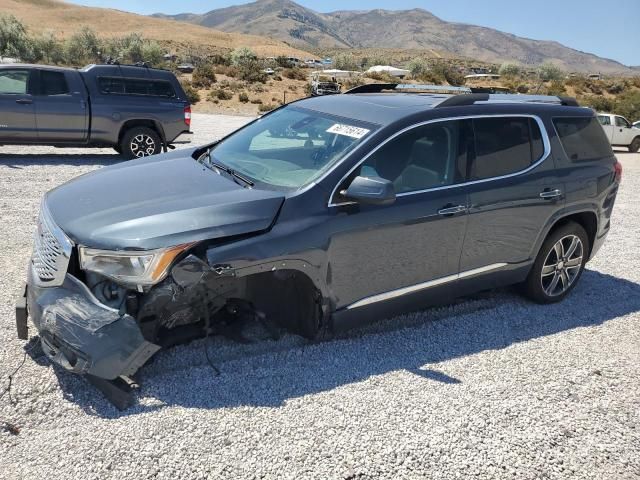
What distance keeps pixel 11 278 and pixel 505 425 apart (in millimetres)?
4186

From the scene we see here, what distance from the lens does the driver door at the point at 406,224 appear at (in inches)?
145

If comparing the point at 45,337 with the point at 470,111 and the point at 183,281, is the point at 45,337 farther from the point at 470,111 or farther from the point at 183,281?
the point at 470,111

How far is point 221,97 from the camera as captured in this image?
100 feet

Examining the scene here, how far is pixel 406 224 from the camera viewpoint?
391cm

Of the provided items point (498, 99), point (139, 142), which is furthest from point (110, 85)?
point (498, 99)

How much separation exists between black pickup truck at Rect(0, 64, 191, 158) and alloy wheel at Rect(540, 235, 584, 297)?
8.65 meters

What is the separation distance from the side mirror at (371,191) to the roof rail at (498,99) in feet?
3.43

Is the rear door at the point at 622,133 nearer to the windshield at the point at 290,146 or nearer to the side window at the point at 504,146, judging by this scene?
the side window at the point at 504,146

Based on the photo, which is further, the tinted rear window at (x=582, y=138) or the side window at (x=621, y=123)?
the side window at (x=621, y=123)

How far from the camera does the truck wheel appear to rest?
1128 cm

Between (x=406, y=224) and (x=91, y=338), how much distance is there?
84.6 inches

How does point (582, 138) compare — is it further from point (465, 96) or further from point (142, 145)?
point (142, 145)

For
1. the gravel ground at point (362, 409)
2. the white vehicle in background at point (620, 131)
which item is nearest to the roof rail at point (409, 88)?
the gravel ground at point (362, 409)

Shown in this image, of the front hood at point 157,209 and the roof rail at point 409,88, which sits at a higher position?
the roof rail at point 409,88
